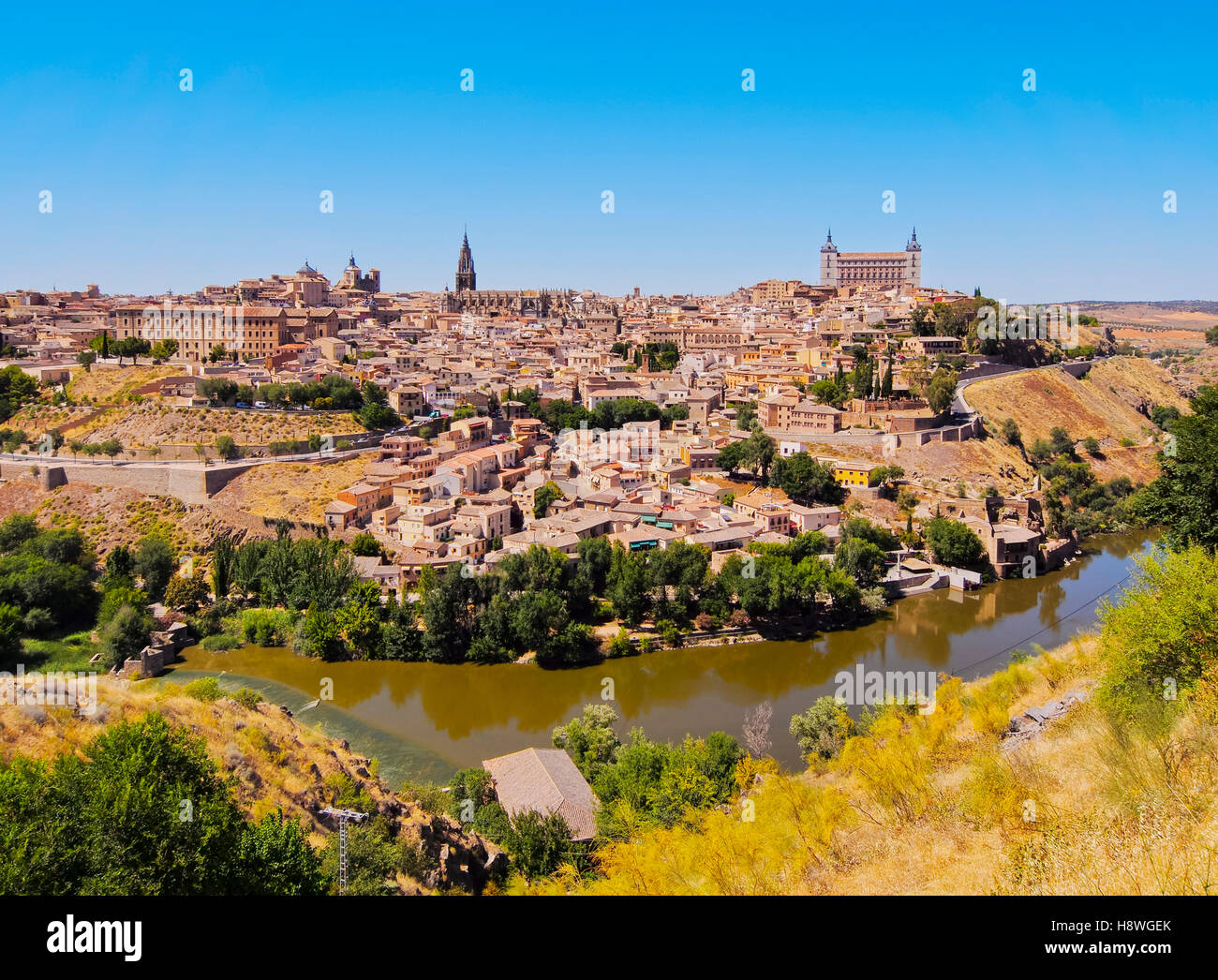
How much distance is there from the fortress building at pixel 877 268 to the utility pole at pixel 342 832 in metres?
47.9

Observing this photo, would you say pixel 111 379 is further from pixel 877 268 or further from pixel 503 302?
pixel 877 268

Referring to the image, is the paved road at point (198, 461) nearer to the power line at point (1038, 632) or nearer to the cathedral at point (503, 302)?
the power line at point (1038, 632)

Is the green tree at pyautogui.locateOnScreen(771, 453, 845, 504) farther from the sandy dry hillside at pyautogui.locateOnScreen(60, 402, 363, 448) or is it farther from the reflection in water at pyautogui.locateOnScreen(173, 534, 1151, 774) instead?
the sandy dry hillside at pyautogui.locateOnScreen(60, 402, 363, 448)

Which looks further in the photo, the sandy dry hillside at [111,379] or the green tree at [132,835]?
the sandy dry hillside at [111,379]

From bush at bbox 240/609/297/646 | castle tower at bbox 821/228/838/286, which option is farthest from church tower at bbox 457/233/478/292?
bush at bbox 240/609/297/646

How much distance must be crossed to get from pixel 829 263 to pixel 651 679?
4454cm

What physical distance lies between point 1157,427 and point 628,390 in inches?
652

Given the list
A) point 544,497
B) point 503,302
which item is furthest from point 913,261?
point 544,497

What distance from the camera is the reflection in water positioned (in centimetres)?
1026

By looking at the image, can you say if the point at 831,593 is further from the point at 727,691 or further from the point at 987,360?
the point at 987,360

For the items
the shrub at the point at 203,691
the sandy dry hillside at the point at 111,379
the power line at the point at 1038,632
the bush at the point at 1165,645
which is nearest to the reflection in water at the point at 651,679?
the power line at the point at 1038,632

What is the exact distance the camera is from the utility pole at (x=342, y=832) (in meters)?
4.58

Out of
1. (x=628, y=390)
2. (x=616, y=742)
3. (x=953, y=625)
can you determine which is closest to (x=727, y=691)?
(x=616, y=742)

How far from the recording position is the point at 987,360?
1072 inches
